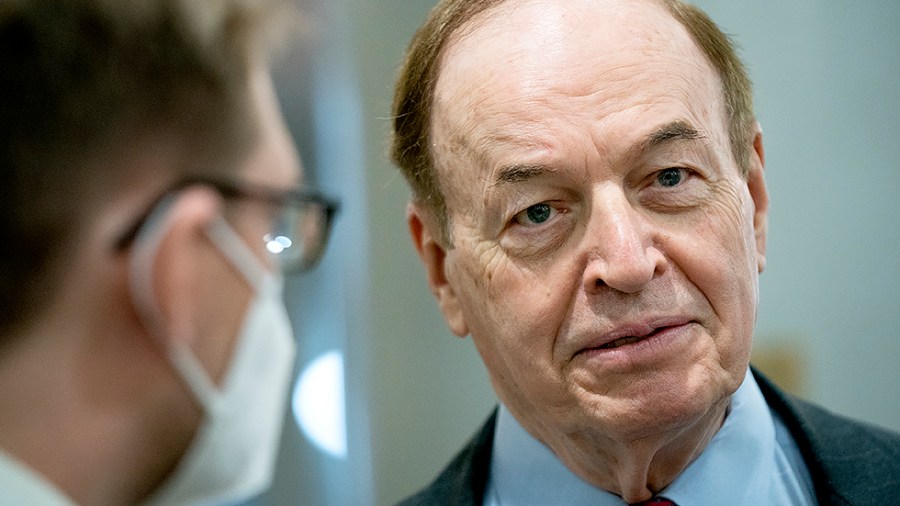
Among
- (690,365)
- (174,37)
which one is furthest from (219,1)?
(690,365)

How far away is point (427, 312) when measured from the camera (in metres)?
3.50

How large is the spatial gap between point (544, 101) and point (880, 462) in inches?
37.2

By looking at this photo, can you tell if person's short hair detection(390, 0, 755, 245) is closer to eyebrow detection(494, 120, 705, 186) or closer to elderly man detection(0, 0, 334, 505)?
eyebrow detection(494, 120, 705, 186)

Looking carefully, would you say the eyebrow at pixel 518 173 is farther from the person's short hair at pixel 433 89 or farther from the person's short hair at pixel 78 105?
the person's short hair at pixel 78 105

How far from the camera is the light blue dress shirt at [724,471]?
167 cm

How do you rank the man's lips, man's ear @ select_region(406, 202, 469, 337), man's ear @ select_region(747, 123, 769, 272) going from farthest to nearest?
man's ear @ select_region(406, 202, 469, 337) < man's ear @ select_region(747, 123, 769, 272) < the man's lips

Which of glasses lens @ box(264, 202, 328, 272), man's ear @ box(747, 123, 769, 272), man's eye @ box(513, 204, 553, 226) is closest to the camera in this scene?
glasses lens @ box(264, 202, 328, 272)

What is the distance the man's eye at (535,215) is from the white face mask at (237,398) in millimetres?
485

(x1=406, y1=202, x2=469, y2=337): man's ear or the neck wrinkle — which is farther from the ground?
(x1=406, y1=202, x2=469, y2=337): man's ear

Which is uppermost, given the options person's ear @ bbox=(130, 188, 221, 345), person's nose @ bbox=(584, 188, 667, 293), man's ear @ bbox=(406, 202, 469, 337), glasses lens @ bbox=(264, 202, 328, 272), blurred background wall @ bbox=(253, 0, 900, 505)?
person's ear @ bbox=(130, 188, 221, 345)

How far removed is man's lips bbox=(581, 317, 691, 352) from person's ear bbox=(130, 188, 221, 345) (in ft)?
2.33

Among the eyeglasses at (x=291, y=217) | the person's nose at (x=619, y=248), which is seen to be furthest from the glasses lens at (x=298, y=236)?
the person's nose at (x=619, y=248)

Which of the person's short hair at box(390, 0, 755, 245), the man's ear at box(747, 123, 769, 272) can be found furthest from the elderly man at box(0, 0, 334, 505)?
the man's ear at box(747, 123, 769, 272)

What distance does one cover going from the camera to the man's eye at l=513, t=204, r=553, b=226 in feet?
5.47
